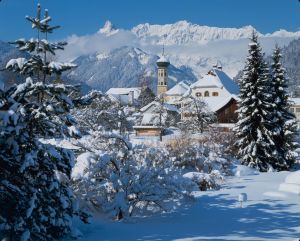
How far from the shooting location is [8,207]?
941cm

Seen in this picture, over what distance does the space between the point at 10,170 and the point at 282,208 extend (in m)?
9.03

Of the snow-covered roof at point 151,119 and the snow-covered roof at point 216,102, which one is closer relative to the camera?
the snow-covered roof at point 216,102

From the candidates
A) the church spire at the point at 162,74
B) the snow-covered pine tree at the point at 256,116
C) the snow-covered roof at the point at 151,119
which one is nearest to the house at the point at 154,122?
the snow-covered roof at the point at 151,119

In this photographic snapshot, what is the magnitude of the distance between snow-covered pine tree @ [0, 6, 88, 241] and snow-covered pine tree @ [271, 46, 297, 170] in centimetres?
2642

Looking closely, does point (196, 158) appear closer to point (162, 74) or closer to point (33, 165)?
point (33, 165)

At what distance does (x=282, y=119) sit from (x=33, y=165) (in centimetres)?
2883

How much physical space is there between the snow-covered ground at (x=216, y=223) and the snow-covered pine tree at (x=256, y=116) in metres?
16.9

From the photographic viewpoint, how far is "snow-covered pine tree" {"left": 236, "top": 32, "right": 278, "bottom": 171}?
3334cm

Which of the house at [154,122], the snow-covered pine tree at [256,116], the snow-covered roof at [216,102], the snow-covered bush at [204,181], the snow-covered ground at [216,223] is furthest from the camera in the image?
the house at [154,122]

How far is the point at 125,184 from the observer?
528 inches

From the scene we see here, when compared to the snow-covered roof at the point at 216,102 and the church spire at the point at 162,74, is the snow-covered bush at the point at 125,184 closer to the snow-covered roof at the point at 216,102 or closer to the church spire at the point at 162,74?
the snow-covered roof at the point at 216,102

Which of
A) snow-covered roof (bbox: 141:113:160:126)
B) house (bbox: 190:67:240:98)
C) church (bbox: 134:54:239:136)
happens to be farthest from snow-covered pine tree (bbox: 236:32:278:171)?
house (bbox: 190:67:240:98)

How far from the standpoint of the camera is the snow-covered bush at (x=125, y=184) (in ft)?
43.2

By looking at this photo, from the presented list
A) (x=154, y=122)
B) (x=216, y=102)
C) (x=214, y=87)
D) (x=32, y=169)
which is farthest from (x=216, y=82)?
(x=32, y=169)
